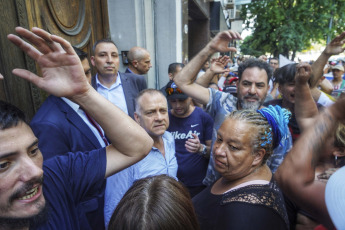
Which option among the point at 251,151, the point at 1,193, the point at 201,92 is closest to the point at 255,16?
the point at 201,92

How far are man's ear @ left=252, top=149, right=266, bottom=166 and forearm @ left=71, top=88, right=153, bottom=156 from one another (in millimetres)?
638

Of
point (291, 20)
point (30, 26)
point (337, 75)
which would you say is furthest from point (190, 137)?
point (291, 20)

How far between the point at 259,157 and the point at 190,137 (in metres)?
1.02

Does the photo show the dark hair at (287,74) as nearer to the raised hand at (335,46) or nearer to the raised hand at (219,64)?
the raised hand at (335,46)

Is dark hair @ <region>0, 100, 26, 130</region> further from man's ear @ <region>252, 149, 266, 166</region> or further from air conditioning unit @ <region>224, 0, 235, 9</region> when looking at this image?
air conditioning unit @ <region>224, 0, 235, 9</region>

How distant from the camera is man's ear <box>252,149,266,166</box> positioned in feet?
4.42

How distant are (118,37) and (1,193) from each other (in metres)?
3.36

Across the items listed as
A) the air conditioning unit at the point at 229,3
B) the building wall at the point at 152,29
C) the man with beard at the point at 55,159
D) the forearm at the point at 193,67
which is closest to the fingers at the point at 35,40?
the man with beard at the point at 55,159

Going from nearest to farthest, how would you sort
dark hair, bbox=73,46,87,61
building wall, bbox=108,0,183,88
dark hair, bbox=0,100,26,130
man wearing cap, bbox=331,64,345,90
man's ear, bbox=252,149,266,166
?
1. dark hair, bbox=0,100,26,130
2. man's ear, bbox=252,149,266,166
3. dark hair, bbox=73,46,87,61
4. building wall, bbox=108,0,183,88
5. man wearing cap, bbox=331,64,345,90

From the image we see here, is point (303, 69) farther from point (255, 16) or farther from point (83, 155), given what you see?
point (255, 16)

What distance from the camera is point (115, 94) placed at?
2.60 metres

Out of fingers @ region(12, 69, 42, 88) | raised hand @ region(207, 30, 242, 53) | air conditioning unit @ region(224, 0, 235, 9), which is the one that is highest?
air conditioning unit @ region(224, 0, 235, 9)

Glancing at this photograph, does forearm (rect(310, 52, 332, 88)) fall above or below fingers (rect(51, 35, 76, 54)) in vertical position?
below

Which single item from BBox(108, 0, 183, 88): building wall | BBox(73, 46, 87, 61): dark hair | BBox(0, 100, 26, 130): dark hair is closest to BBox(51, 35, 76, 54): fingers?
BBox(0, 100, 26, 130): dark hair
